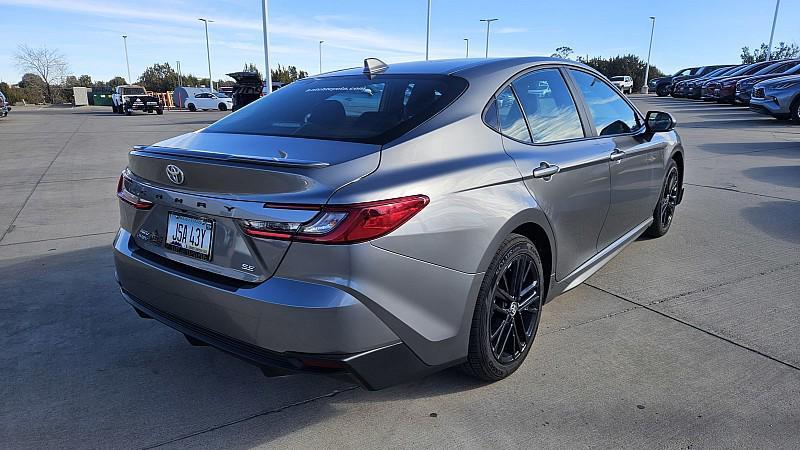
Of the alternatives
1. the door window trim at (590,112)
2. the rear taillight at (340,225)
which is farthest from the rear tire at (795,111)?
the rear taillight at (340,225)

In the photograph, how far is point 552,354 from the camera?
10.2ft

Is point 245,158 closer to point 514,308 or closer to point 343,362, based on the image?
point 343,362

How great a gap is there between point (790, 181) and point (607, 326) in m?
6.18

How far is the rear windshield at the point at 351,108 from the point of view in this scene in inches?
99.2

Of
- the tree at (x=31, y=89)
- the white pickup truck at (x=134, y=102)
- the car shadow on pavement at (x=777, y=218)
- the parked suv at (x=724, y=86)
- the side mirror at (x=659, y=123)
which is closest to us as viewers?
the side mirror at (x=659, y=123)

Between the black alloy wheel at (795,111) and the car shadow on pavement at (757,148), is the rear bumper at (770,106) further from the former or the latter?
the car shadow on pavement at (757,148)

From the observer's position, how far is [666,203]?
5.24 m

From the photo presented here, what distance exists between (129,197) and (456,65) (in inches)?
72.7

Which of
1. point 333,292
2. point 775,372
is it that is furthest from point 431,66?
point 775,372

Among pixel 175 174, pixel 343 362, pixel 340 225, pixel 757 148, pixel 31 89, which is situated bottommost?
pixel 757 148

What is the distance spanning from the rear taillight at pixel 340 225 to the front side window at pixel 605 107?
2198 millimetres

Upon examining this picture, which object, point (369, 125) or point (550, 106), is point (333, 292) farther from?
point (550, 106)

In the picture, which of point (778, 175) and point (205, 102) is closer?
point (778, 175)

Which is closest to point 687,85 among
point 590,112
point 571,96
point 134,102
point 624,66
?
point 590,112
